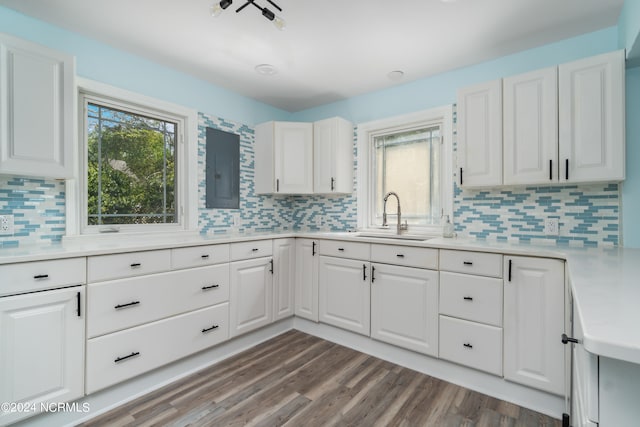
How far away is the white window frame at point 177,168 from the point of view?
2.16 m

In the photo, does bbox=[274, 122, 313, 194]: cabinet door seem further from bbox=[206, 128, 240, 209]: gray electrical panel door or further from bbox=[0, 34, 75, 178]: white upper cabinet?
bbox=[0, 34, 75, 178]: white upper cabinet

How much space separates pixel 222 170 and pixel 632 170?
3228 millimetres

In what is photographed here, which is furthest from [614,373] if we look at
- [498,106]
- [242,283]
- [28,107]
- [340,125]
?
[340,125]

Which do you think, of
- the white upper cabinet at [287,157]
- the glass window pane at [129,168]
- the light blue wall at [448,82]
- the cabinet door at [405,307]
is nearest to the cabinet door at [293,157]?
the white upper cabinet at [287,157]

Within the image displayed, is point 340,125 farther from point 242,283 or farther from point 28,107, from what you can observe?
point 28,107

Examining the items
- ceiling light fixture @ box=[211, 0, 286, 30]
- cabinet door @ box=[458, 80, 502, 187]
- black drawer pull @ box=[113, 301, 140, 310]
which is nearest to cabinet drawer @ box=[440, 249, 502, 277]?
cabinet door @ box=[458, 80, 502, 187]

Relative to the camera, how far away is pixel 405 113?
3.01 metres

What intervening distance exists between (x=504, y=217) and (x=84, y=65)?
337 cm

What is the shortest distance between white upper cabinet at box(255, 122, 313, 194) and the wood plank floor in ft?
5.61

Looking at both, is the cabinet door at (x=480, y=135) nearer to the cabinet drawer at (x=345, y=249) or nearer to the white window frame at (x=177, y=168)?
the cabinet drawer at (x=345, y=249)

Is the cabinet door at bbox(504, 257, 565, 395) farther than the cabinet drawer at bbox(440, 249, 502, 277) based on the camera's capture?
No

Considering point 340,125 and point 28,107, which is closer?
point 28,107

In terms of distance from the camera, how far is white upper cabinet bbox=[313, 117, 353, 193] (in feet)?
10.6

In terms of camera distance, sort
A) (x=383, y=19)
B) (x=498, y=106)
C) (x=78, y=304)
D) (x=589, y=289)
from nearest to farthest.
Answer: (x=589, y=289)
(x=78, y=304)
(x=383, y=19)
(x=498, y=106)
